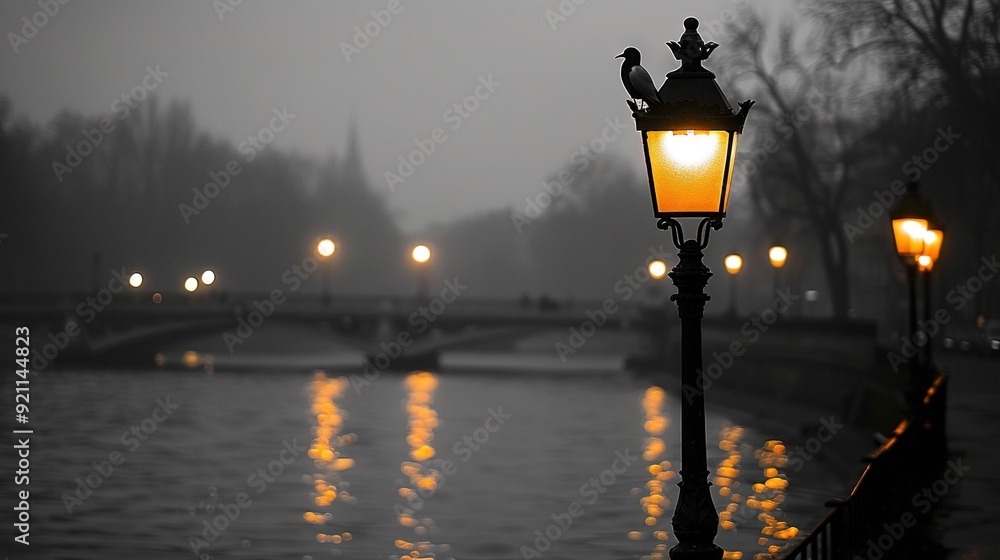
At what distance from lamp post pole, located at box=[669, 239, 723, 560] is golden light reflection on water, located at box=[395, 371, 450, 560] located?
15.5 metres

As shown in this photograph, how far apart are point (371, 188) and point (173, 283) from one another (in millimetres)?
42879

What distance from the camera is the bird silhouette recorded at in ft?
28.3

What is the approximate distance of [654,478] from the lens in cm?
3447

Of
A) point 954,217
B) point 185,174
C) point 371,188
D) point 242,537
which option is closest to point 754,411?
point 954,217

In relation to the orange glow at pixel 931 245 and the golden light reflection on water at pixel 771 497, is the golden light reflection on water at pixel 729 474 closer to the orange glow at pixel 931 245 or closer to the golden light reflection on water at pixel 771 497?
the golden light reflection on water at pixel 771 497

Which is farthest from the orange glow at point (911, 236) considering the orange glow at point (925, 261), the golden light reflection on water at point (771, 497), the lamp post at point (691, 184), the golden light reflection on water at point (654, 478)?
the lamp post at point (691, 184)

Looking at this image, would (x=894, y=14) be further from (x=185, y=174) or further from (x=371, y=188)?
(x=371, y=188)

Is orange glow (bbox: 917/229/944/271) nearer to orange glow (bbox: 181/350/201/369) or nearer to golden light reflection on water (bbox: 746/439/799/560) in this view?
golden light reflection on water (bbox: 746/439/799/560)

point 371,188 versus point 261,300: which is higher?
point 371,188

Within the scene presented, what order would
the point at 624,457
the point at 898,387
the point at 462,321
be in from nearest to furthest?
the point at 898,387 → the point at 624,457 → the point at 462,321

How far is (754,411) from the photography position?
49.6 meters

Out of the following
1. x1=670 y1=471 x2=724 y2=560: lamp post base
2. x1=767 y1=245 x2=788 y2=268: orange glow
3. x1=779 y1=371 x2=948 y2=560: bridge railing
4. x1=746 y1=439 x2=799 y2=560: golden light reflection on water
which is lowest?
x1=670 y1=471 x2=724 y2=560: lamp post base

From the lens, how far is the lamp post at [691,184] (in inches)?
341

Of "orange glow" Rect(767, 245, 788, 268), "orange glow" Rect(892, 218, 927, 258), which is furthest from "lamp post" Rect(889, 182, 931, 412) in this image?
"orange glow" Rect(767, 245, 788, 268)
